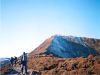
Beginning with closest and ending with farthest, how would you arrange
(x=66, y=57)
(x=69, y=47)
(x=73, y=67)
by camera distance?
1. (x=73, y=67)
2. (x=66, y=57)
3. (x=69, y=47)

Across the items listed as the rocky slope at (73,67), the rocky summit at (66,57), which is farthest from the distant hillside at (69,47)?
the rocky slope at (73,67)

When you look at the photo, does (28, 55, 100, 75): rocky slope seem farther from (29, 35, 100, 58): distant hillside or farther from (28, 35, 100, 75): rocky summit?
(29, 35, 100, 58): distant hillside

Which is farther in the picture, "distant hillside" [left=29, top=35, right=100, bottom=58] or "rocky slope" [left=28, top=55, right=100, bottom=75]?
"distant hillside" [left=29, top=35, right=100, bottom=58]

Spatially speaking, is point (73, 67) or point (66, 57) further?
point (66, 57)

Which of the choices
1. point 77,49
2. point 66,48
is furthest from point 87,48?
point 66,48

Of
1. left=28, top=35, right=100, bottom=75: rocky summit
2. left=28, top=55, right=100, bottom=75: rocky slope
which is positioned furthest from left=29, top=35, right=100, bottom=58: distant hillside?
left=28, top=55, right=100, bottom=75: rocky slope

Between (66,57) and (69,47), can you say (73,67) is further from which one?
(69,47)

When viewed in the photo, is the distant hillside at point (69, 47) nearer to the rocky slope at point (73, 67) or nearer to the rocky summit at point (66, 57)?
the rocky summit at point (66, 57)

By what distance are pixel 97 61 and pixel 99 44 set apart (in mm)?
39090

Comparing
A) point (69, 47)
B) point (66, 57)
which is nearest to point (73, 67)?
point (66, 57)

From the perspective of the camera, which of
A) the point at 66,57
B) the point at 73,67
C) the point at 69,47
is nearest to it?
the point at 73,67

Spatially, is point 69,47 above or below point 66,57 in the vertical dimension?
above

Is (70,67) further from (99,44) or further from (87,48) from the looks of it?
(99,44)

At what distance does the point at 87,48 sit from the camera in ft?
190
